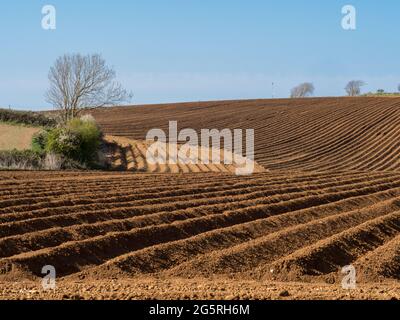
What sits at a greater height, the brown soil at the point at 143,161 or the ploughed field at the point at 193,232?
the brown soil at the point at 143,161

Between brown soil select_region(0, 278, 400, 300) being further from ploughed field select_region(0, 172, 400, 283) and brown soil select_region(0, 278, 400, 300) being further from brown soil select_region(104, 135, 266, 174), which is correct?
brown soil select_region(104, 135, 266, 174)

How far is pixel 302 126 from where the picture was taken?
40.0m

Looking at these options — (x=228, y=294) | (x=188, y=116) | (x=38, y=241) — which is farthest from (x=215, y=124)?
(x=228, y=294)

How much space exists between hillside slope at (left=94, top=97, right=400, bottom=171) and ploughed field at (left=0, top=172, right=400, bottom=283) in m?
13.7

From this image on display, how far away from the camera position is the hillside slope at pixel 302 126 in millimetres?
30000

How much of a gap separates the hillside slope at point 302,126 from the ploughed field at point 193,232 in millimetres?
13703

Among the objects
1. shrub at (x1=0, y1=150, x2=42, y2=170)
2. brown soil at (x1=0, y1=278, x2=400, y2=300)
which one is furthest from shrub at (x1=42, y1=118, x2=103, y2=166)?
brown soil at (x1=0, y1=278, x2=400, y2=300)

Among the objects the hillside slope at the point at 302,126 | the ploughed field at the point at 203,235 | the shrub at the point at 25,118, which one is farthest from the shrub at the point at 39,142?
the hillside slope at the point at 302,126

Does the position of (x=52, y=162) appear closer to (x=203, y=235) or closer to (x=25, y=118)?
(x=25, y=118)

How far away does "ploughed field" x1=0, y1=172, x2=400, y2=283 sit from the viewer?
805 centimetres

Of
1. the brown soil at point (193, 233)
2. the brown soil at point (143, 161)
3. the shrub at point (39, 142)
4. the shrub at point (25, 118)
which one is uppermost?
the shrub at point (25, 118)

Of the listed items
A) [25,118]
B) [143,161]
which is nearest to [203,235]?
[143,161]

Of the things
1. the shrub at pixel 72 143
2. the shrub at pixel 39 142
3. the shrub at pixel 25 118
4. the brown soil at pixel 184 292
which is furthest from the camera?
the shrub at pixel 25 118

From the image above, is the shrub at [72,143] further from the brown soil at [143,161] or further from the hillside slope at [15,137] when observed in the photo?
the hillside slope at [15,137]
